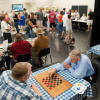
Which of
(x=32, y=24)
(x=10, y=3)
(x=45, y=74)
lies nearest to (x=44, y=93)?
(x=45, y=74)

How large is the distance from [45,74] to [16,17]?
22.7 ft

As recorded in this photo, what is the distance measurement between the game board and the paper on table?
67mm

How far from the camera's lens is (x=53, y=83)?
162 cm

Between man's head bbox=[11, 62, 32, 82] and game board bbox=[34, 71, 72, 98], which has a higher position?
man's head bbox=[11, 62, 32, 82]

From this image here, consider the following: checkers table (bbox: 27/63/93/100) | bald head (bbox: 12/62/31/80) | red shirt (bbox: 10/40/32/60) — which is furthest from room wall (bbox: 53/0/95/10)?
bald head (bbox: 12/62/31/80)

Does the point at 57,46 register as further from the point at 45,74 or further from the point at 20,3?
the point at 20,3

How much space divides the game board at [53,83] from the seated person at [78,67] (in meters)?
0.10

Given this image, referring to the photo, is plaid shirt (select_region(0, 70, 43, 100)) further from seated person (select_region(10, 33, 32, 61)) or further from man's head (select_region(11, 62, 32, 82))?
seated person (select_region(10, 33, 32, 61))

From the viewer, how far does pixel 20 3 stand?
11.9m

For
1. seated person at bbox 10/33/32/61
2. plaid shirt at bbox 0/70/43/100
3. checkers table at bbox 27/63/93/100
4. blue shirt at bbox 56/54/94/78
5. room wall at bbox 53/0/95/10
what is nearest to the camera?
plaid shirt at bbox 0/70/43/100

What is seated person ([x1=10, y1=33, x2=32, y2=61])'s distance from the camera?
2723mm

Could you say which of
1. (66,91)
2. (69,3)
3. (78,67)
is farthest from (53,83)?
(69,3)

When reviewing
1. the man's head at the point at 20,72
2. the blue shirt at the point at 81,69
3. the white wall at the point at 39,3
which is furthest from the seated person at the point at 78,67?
the white wall at the point at 39,3

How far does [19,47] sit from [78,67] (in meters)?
1.53
